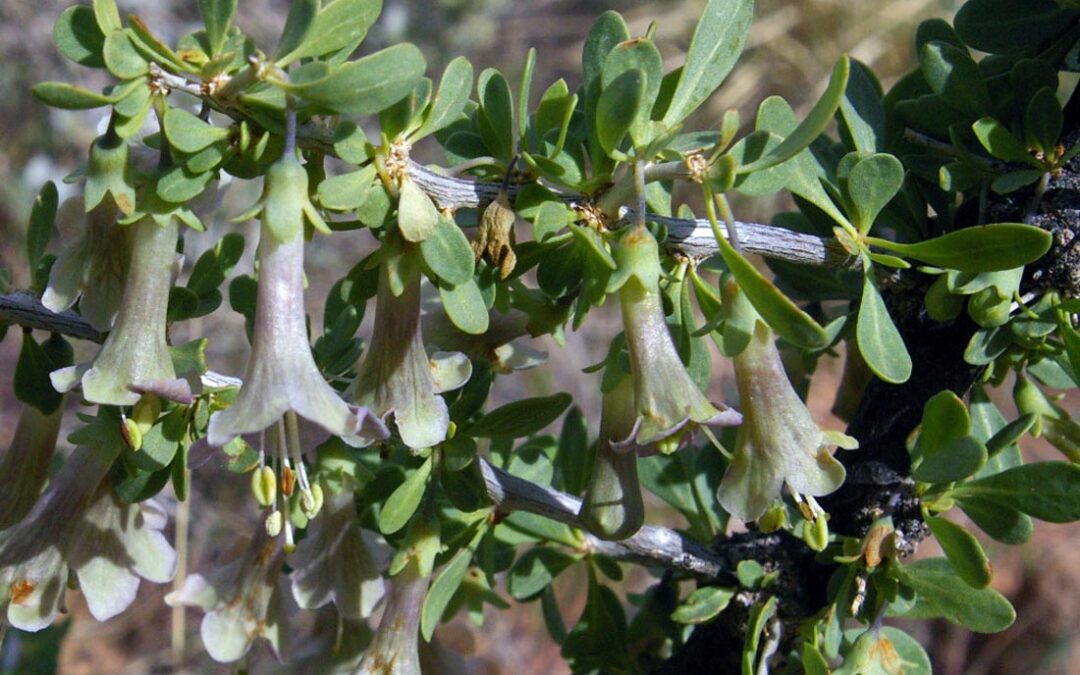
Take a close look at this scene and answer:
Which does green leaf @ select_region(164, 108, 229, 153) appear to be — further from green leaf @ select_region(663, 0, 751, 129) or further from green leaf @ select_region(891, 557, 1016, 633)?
green leaf @ select_region(891, 557, 1016, 633)

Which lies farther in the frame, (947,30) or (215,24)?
(947,30)

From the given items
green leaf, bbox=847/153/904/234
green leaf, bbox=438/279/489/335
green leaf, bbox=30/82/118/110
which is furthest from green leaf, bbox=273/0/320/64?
green leaf, bbox=847/153/904/234

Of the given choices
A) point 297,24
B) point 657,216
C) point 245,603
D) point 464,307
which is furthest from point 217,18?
point 245,603

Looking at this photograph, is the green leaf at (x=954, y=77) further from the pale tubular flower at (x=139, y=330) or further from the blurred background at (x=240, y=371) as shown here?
the blurred background at (x=240, y=371)

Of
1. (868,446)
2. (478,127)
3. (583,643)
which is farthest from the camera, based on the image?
(583,643)

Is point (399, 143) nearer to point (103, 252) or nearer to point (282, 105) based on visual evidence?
point (282, 105)

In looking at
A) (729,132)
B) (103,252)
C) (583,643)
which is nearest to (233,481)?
(583,643)
